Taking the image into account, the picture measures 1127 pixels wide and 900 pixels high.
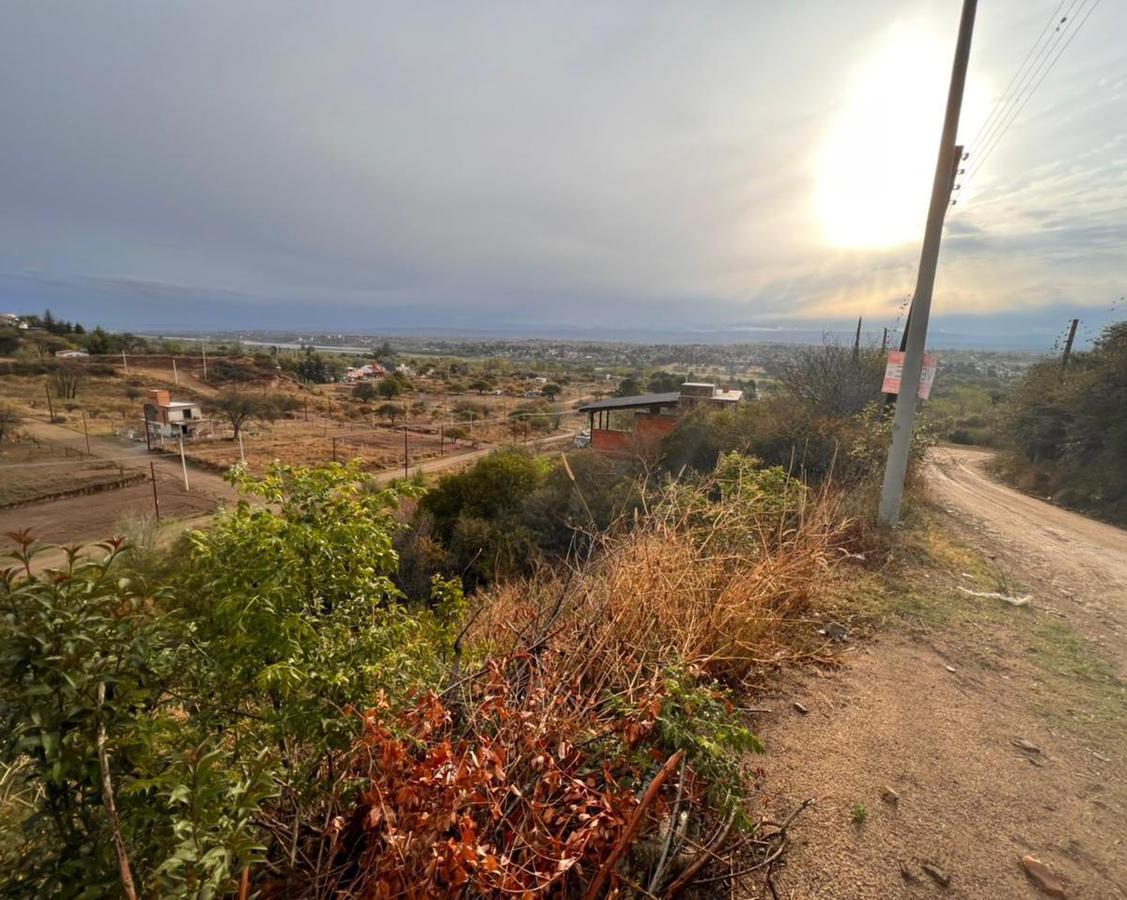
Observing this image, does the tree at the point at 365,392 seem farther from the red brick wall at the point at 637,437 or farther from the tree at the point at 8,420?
the red brick wall at the point at 637,437

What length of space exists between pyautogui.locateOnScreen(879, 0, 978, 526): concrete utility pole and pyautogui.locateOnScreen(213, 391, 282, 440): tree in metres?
39.9

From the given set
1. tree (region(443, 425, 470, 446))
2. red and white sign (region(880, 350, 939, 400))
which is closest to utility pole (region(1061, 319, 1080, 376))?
red and white sign (region(880, 350, 939, 400))

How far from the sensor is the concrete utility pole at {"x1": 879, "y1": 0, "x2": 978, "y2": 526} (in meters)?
5.54

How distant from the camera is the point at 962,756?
8.94ft

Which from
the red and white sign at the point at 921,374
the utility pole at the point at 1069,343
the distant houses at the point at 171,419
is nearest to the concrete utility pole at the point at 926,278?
the red and white sign at the point at 921,374

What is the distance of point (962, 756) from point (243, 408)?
45.8 metres

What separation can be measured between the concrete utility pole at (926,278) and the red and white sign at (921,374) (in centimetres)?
12

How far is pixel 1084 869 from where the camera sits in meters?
2.08

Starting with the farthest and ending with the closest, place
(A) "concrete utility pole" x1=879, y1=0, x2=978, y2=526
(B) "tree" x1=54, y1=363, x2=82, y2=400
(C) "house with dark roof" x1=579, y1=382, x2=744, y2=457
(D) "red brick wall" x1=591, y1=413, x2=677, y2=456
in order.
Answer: (B) "tree" x1=54, y1=363, x2=82, y2=400 < (C) "house with dark roof" x1=579, y1=382, x2=744, y2=457 < (D) "red brick wall" x1=591, y1=413, x2=677, y2=456 < (A) "concrete utility pole" x1=879, y1=0, x2=978, y2=526

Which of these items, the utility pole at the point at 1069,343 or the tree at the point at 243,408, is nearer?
the utility pole at the point at 1069,343

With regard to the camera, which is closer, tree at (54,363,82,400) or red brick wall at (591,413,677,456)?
red brick wall at (591,413,677,456)

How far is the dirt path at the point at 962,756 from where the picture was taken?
6.79ft

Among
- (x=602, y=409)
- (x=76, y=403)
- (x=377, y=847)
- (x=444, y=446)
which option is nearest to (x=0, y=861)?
(x=377, y=847)

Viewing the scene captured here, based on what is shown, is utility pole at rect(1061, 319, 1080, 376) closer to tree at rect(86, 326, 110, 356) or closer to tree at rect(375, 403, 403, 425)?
tree at rect(375, 403, 403, 425)
